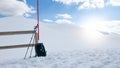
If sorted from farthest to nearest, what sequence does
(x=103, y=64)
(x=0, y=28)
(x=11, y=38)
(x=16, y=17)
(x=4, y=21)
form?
(x=16, y=17) < (x=4, y=21) < (x=0, y=28) < (x=11, y=38) < (x=103, y=64)

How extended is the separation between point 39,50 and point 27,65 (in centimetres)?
215

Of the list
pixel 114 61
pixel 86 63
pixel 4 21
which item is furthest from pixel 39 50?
pixel 4 21

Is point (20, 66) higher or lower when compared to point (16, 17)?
higher

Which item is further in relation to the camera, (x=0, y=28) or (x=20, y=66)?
(x=0, y=28)

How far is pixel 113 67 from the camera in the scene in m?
7.62

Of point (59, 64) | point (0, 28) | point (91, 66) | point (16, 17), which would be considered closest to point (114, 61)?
point (91, 66)

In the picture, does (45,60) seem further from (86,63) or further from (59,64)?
(86,63)

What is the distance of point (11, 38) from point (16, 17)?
15.8 m

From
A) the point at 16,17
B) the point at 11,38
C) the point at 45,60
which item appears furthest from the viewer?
the point at 16,17

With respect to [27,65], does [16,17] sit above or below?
below

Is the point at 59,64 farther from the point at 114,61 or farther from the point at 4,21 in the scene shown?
the point at 4,21

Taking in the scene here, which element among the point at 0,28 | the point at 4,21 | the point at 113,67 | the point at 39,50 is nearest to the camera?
the point at 113,67

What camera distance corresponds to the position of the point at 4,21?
3631 cm

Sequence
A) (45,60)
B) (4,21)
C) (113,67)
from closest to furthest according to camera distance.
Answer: (113,67)
(45,60)
(4,21)
